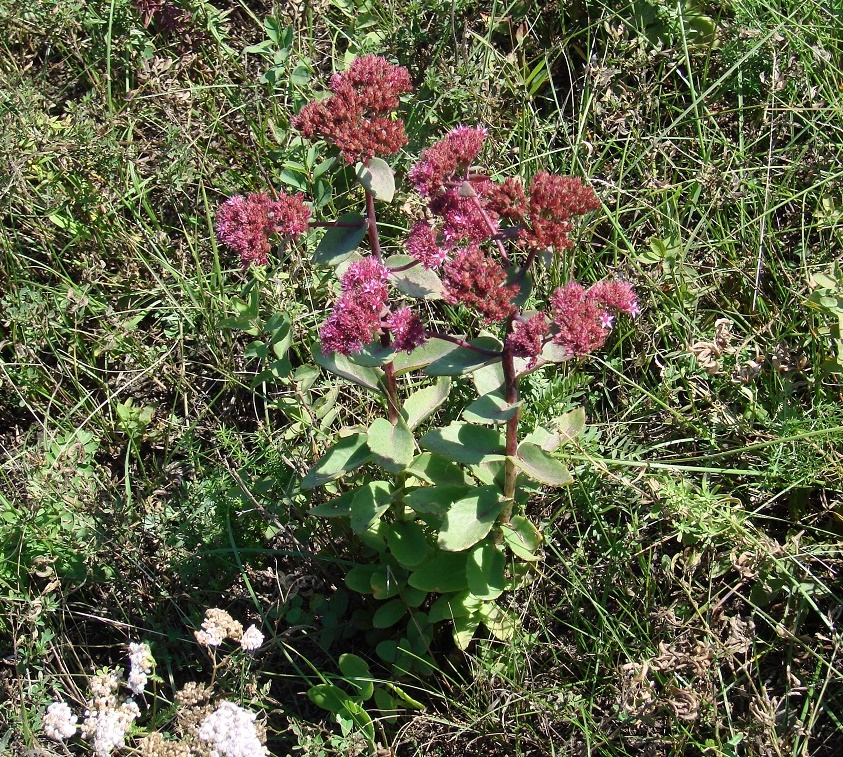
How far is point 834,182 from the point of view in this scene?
11.6ft

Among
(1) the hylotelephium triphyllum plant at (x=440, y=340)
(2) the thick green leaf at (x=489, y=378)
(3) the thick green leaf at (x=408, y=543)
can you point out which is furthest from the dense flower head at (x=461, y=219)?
(3) the thick green leaf at (x=408, y=543)

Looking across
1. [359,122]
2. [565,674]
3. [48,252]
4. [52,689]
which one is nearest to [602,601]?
[565,674]

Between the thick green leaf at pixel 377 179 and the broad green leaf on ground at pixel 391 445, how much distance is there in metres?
0.62

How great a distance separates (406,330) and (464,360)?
171 mm

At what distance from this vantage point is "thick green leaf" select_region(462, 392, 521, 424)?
227cm

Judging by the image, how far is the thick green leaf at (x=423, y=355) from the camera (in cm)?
239

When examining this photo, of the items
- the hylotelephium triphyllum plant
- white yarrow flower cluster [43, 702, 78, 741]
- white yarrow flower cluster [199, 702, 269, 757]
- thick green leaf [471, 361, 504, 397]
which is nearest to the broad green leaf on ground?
the hylotelephium triphyllum plant

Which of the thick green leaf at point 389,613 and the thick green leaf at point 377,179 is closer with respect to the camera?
the thick green leaf at point 377,179

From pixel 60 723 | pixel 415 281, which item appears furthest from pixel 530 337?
pixel 60 723

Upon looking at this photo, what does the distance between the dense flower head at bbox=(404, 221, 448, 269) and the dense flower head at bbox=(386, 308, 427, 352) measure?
0.14m

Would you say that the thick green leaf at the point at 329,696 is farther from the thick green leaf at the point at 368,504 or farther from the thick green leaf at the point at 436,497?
the thick green leaf at the point at 436,497

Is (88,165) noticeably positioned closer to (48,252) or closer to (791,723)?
(48,252)

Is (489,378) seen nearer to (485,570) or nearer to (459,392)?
(485,570)

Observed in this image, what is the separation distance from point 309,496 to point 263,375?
480 millimetres
